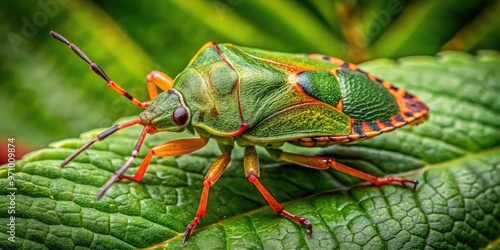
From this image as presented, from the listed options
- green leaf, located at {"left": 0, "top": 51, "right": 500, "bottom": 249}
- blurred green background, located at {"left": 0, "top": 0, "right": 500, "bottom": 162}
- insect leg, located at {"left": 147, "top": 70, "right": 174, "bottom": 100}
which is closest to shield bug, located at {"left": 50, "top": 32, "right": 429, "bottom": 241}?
green leaf, located at {"left": 0, "top": 51, "right": 500, "bottom": 249}

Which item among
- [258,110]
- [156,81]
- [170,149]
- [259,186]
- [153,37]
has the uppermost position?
[153,37]

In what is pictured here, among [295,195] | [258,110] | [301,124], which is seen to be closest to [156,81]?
[258,110]

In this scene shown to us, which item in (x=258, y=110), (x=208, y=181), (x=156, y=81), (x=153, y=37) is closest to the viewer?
(x=208, y=181)

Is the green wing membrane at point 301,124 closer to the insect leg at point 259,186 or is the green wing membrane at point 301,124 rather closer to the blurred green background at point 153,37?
the insect leg at point 259,186

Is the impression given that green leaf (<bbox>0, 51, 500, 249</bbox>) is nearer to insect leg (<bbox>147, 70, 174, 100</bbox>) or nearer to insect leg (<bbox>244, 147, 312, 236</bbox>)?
insect leg (<bbox>244, 147, 312, 236</bbox>)

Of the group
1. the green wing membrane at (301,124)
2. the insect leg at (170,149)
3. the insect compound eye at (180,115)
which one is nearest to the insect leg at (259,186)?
the green wing membrane at (301,124)

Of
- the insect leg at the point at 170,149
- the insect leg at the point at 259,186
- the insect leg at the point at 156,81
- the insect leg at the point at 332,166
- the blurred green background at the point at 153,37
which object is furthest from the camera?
the blurred green background at the point at 153,37

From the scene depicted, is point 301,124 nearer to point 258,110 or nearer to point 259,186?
point 258,110
